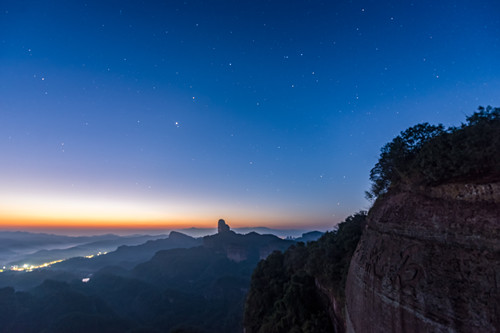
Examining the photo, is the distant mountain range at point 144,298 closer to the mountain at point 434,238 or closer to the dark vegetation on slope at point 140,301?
the dark vegetation on slope at point 140,301

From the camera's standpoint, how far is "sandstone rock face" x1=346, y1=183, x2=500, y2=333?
619cm

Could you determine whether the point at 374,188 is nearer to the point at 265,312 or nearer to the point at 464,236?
the point at 464,236

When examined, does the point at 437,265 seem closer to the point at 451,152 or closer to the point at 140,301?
the point at 451,152

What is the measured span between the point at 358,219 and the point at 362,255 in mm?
9329

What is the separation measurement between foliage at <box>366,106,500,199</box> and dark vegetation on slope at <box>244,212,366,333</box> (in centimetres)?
887

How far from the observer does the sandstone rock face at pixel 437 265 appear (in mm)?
6191

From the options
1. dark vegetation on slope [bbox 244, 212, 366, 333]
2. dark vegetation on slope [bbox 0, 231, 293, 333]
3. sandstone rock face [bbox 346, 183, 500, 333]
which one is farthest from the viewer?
dark vegetation on slope [bbox 0, 231, 293, 333]

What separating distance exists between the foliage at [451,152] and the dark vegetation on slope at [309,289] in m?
8.87

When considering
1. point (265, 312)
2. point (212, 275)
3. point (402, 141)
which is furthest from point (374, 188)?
point (212, 275)

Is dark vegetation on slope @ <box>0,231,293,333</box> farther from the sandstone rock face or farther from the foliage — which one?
the foliage

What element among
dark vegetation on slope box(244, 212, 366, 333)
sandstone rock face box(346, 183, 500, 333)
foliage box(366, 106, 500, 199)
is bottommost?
dark vegetation on slope box(244, 212, 366, 333)

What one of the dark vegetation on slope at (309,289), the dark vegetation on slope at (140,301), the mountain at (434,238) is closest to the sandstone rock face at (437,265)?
the mountain at (434,238)

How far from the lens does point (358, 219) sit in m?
19.9

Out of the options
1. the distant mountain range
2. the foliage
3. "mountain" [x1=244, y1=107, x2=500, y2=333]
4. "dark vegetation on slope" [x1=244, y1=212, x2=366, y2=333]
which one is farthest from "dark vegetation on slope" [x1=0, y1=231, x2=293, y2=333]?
the foliage
